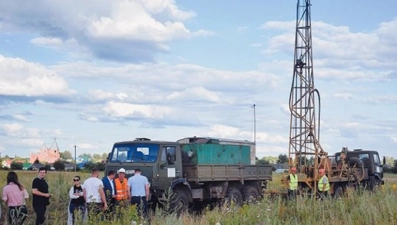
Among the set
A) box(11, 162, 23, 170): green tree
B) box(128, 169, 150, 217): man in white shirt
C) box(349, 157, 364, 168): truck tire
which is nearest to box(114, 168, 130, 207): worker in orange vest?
box(128, 169, 150, 217): man in white shirt

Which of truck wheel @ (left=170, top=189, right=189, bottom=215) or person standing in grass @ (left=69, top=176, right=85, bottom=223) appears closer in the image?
person standing in grass @ (left=69, top=176, right=85, bottom=223)

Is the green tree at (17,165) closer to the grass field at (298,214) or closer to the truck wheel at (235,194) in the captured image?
the truck wheel at (235,194)

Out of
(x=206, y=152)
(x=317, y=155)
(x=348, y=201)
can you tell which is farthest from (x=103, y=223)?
(x=317, y=155)

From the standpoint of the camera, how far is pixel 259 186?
25.4 meters

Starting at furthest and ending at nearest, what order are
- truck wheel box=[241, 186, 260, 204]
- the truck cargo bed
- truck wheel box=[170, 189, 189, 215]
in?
truck wheel box=[241, 186, 260, 204] → the truck cargo bed → truck wheel box=[170, 189, 189, 215]

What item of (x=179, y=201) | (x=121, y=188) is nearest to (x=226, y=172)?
(x=179, y=201)

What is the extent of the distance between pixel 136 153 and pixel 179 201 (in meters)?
2.08

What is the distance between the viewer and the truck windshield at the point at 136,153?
20062 mm

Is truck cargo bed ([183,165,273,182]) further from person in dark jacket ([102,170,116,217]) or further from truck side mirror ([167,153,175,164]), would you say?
person in dark jacket ([102,170,116,217])

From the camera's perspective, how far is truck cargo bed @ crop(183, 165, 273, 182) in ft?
70.2

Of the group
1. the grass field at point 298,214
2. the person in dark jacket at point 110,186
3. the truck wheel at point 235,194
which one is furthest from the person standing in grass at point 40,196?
the truck wheel at point 235,194

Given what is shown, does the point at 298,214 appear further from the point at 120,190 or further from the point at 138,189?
the point at 120,190

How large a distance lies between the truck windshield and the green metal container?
5.68ft

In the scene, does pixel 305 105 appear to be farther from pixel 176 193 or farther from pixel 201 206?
pixel 176 193
